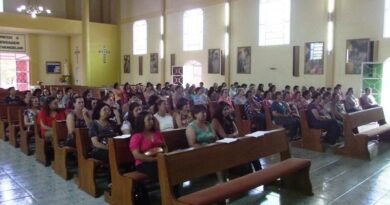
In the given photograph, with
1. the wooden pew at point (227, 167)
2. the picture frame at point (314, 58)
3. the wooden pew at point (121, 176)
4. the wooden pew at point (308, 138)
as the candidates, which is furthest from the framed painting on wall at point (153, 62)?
the wooden pew at point (121, 176)

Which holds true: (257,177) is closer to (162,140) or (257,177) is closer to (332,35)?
(162,140)

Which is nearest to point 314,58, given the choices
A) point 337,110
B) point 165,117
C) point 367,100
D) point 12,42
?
point 367,100

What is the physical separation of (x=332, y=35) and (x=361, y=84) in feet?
6.31

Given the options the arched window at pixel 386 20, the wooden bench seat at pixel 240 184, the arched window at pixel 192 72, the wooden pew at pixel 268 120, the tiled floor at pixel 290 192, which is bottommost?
the tiled floor at pixel 290 192

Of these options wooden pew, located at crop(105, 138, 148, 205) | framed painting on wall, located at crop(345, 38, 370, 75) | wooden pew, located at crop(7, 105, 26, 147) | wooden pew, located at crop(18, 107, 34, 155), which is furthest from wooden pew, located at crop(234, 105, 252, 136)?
framed painting on wall, located at crop(345, 38, 370, 75)

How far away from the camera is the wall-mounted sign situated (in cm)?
1861

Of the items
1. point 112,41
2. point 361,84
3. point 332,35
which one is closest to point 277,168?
point 361,84

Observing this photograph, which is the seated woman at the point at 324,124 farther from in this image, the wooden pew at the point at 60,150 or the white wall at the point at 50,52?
the white wall at the point at 50,52

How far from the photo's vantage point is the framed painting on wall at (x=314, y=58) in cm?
1203

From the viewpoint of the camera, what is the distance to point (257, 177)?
382cm

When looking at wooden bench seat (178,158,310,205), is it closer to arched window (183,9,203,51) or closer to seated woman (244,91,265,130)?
seated woman (244,91,265,130)

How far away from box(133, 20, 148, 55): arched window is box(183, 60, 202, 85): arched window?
338cm

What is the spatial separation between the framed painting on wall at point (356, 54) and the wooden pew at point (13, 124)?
9.57 meters

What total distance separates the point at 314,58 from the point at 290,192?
8544 mm
